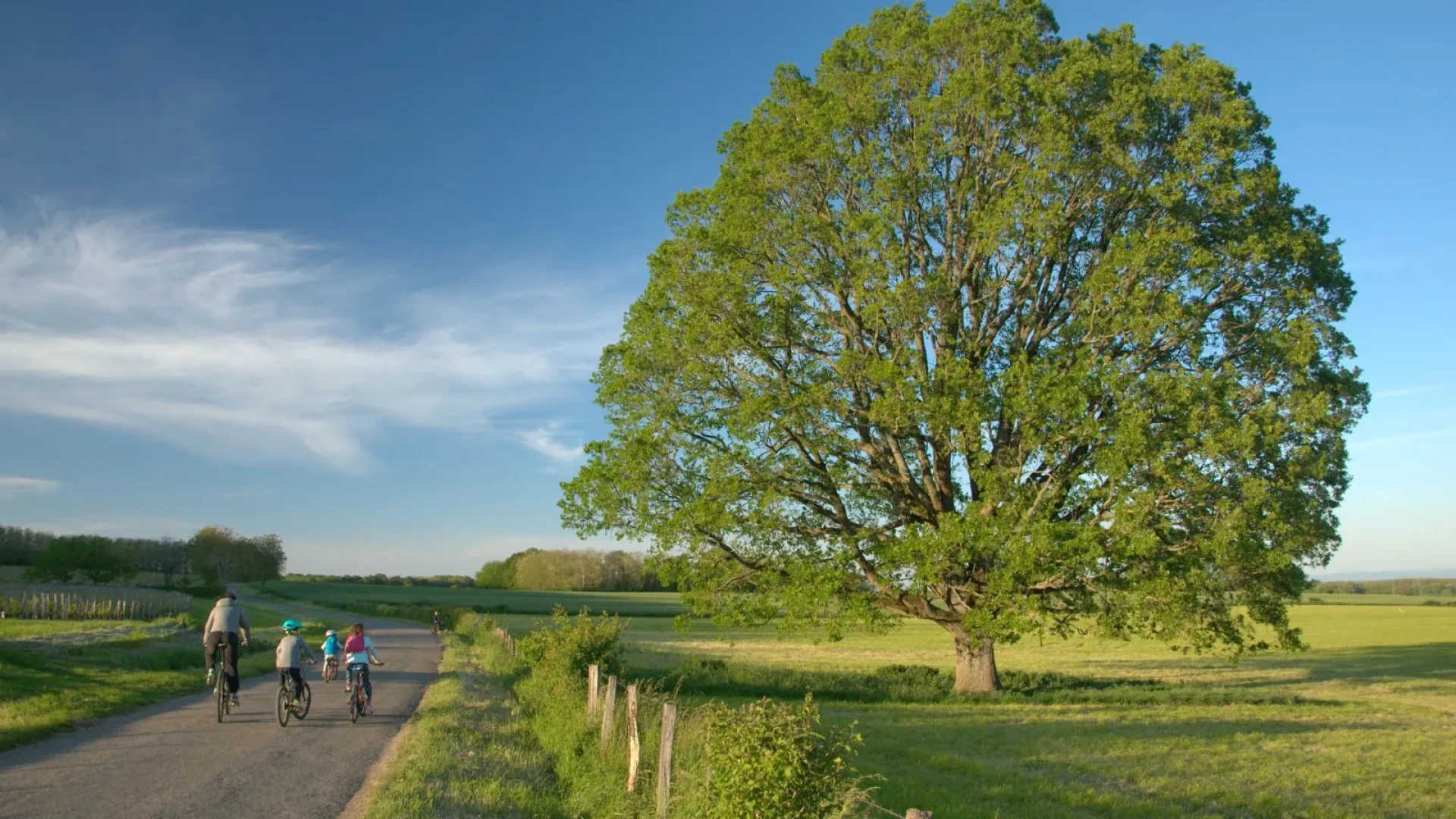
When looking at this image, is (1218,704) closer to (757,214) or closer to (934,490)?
(934,490)

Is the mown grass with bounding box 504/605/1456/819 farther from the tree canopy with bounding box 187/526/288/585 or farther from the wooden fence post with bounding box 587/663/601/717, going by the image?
the tree canopy with bounding box 187/526/288/585

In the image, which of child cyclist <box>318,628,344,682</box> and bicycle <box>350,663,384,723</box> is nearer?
bicycle <box>350,663,384,723</box>

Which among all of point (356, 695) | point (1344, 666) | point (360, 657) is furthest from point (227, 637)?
point (1344, 666)

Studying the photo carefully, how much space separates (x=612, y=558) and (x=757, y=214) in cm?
14627

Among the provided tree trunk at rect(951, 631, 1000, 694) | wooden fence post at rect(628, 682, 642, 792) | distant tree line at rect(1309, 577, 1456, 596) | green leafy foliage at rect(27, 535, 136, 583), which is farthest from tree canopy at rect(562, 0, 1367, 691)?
distant tree line at rect(1309, 577, 1456, 596)

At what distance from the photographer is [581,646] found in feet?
67.9

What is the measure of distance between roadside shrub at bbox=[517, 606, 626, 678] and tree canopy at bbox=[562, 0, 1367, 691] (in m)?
2.66

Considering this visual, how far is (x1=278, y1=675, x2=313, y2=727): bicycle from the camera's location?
54.5 feet

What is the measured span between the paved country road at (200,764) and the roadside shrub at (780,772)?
4883 millimetres

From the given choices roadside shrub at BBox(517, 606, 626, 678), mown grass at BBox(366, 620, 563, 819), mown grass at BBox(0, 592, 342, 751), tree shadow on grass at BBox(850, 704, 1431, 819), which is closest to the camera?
mown grass at BBox(366, 620, 563, 819)

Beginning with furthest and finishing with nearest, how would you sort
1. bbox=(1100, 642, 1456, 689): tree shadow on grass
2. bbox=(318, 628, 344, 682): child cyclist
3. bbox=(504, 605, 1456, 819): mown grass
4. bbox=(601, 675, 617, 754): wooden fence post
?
bbox=(1100, 642, 1456, 689): tree shadow on grass, bbox=(318, 628, 344, 682): child cyclist, bbox=(601, 675, 617, 754): wooden fence post, bbox=(504, 605, 1456, 819): mown grass

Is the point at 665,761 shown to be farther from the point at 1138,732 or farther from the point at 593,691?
the point at 1138,732

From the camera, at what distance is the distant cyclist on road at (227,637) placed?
1672 cm

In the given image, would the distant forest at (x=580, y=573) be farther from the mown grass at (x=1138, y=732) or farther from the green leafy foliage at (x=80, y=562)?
the mown grass at (x=1138, y=732)
